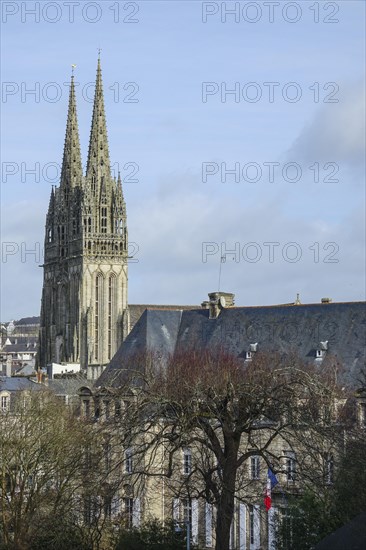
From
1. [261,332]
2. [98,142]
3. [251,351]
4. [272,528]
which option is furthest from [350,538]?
[98,142]

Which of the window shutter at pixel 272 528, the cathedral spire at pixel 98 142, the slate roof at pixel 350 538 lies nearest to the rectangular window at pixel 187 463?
the window shutter at pixel 272 528

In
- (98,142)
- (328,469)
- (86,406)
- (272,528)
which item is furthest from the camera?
(98,142)

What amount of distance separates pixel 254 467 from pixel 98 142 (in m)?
121

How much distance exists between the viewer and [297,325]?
3728 inches

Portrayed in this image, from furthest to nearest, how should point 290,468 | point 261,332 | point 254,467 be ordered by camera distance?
point 261,332, point 254,467, point 290,468

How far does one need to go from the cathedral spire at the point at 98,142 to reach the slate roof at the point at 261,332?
311 ft

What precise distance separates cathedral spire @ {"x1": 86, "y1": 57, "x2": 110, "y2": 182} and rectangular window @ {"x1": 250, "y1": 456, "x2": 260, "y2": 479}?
11887cm

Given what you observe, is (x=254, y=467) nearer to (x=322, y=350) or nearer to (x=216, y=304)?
(x=322, y=350)

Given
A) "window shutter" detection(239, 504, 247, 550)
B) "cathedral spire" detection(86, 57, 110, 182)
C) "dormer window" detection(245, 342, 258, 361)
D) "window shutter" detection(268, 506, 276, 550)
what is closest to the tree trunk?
"window shutter" detection(268, 506, 276, 550)

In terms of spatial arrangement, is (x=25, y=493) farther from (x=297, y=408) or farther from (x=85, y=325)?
(x=85, y=325)

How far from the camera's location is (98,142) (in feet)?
647

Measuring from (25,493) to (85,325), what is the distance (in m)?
123

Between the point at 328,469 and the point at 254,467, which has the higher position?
the point at 254,467

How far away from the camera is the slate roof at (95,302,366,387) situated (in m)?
90.7
